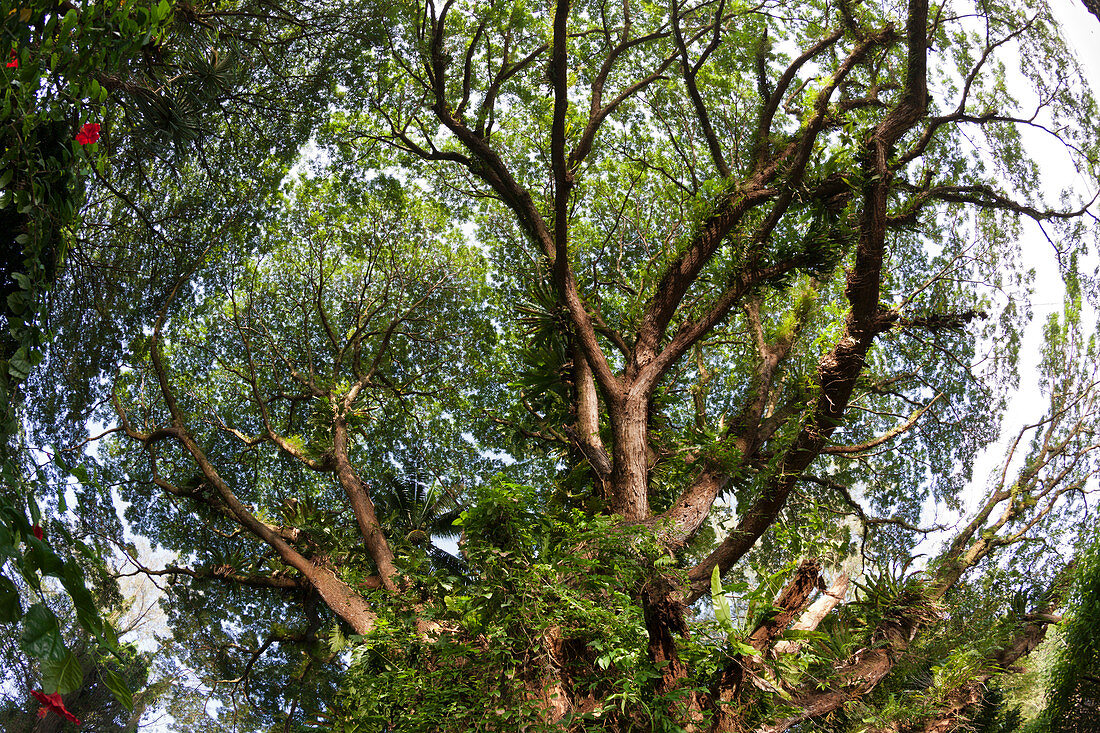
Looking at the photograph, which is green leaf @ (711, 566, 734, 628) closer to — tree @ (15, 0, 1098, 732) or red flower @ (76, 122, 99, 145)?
tree @ (15, 0, 1098, 732)

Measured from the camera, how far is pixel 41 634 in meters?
1.33

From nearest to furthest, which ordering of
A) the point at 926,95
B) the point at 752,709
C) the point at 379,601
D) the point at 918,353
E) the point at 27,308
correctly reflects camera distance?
the point at 27,308 < the point at 752,709 < the point at 926,95 < the point at 379,601 < the point at 918,353

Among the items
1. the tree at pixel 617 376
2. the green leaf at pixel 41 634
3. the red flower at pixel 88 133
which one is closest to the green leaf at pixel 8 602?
the green leaf at pixel 41 634

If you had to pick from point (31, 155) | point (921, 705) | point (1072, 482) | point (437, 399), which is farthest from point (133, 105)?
point (1072, 482)

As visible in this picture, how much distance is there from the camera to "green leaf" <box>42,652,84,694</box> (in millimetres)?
1326

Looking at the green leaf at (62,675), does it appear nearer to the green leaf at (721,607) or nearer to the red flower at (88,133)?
the red flower at (88,133)

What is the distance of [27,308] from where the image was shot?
2037mm

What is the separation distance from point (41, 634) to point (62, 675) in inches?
3.7

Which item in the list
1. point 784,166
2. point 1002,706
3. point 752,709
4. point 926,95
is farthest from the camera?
point 1002,706

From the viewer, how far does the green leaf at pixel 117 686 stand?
4.90 feet

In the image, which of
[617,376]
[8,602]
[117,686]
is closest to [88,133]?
[8,602]

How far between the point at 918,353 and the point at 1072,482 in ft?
8.82

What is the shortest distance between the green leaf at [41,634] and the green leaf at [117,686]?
0.15 metres

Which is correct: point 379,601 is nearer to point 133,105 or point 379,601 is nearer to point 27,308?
point 133,105
